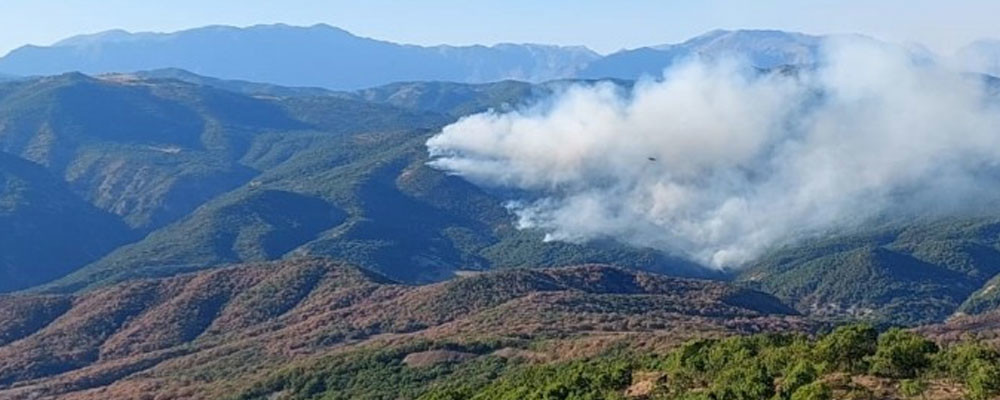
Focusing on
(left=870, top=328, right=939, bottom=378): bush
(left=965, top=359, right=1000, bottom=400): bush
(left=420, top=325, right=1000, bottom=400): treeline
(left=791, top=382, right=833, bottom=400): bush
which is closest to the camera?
(left=791, top=382, right=833, bottom=400): bush

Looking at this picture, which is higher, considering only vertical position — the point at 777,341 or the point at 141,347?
the point at 777,341

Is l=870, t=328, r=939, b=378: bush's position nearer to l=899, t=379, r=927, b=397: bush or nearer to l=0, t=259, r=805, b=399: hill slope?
l=899, t=379, r=927, b=397: bush

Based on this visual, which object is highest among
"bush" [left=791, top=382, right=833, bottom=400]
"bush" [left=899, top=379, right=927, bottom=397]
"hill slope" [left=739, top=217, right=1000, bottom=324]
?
"bush" [left=791, top=382, right=833, bottom=400]

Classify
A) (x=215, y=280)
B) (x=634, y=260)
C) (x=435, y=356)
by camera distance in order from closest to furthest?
1. (x=435, y=356)
2. (x=215, y=280)
3. (x=634, y=260)

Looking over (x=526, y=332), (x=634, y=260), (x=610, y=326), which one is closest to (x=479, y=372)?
(x=526, y=332)

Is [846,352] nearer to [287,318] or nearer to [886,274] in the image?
[287,318]

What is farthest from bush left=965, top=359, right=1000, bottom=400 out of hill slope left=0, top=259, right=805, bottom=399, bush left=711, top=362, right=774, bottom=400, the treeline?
hill slope left=0, top=259, right=805, bottom=399

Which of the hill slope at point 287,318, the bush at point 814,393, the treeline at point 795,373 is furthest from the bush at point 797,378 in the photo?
the hill slope at point 287,318

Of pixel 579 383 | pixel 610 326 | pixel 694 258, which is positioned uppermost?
pixel 579 383

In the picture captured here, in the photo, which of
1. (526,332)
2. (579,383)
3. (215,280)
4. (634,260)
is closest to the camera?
(579,383)

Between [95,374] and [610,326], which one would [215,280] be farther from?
[610,326]
